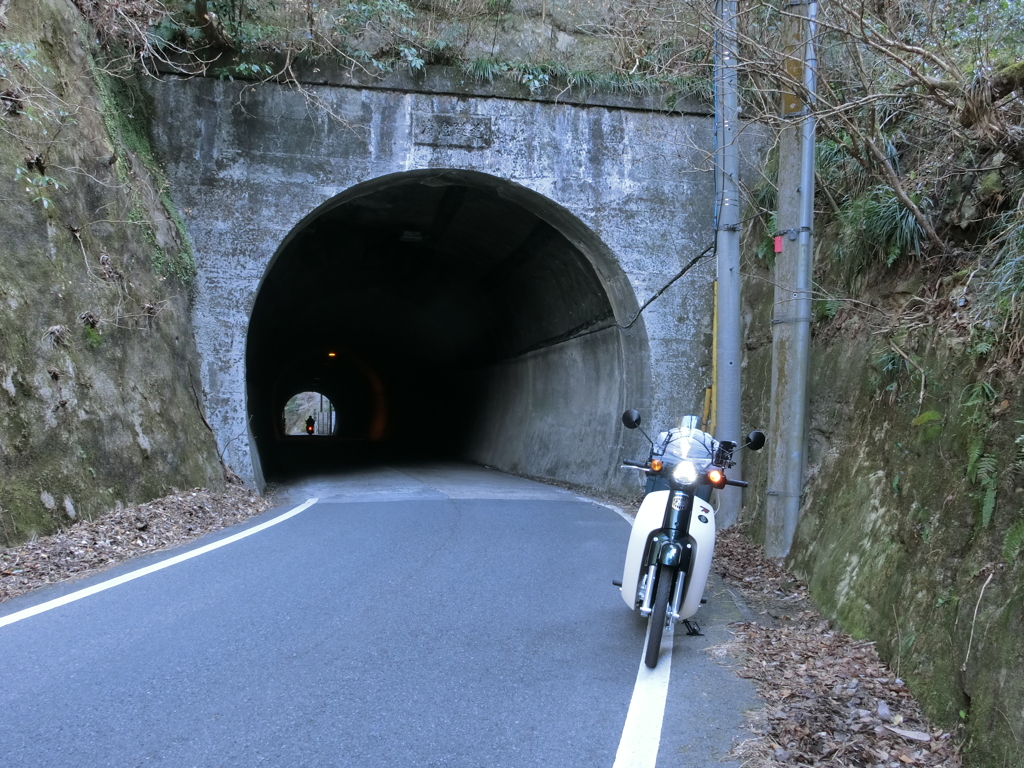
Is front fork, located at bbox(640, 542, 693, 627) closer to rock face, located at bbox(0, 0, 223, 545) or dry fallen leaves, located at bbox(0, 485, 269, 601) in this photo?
dry fallen leaves, located at bbox(0, 485, 269, 601)

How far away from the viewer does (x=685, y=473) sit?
4.23 meters

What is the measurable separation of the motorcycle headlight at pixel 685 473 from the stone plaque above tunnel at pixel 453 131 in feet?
26.7

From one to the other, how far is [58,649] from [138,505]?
4033mm

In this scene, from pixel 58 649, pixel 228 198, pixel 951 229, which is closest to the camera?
pixel 58 649

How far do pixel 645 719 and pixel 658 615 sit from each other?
75 centimetres

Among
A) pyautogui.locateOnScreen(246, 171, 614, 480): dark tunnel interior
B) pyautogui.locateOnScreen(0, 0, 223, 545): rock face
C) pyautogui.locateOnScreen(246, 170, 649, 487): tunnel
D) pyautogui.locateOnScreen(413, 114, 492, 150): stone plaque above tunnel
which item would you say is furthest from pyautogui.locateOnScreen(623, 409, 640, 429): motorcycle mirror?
pyautogui.locateOnScreen(413, 114, 492, 150): stone plaque above tunnel

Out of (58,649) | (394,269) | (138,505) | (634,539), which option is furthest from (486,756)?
(394,269)

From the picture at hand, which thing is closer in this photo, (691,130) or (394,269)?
(691,130)

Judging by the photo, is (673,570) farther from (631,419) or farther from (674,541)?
(631,419)

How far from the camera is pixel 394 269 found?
17.5 meters

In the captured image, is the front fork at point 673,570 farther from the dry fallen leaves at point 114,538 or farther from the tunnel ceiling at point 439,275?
the tunnel ceiling at point 439,275

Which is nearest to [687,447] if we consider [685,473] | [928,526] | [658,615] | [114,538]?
[685,473]

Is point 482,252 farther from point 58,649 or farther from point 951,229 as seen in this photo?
point 58,649

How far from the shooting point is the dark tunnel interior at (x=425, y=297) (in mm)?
12734
